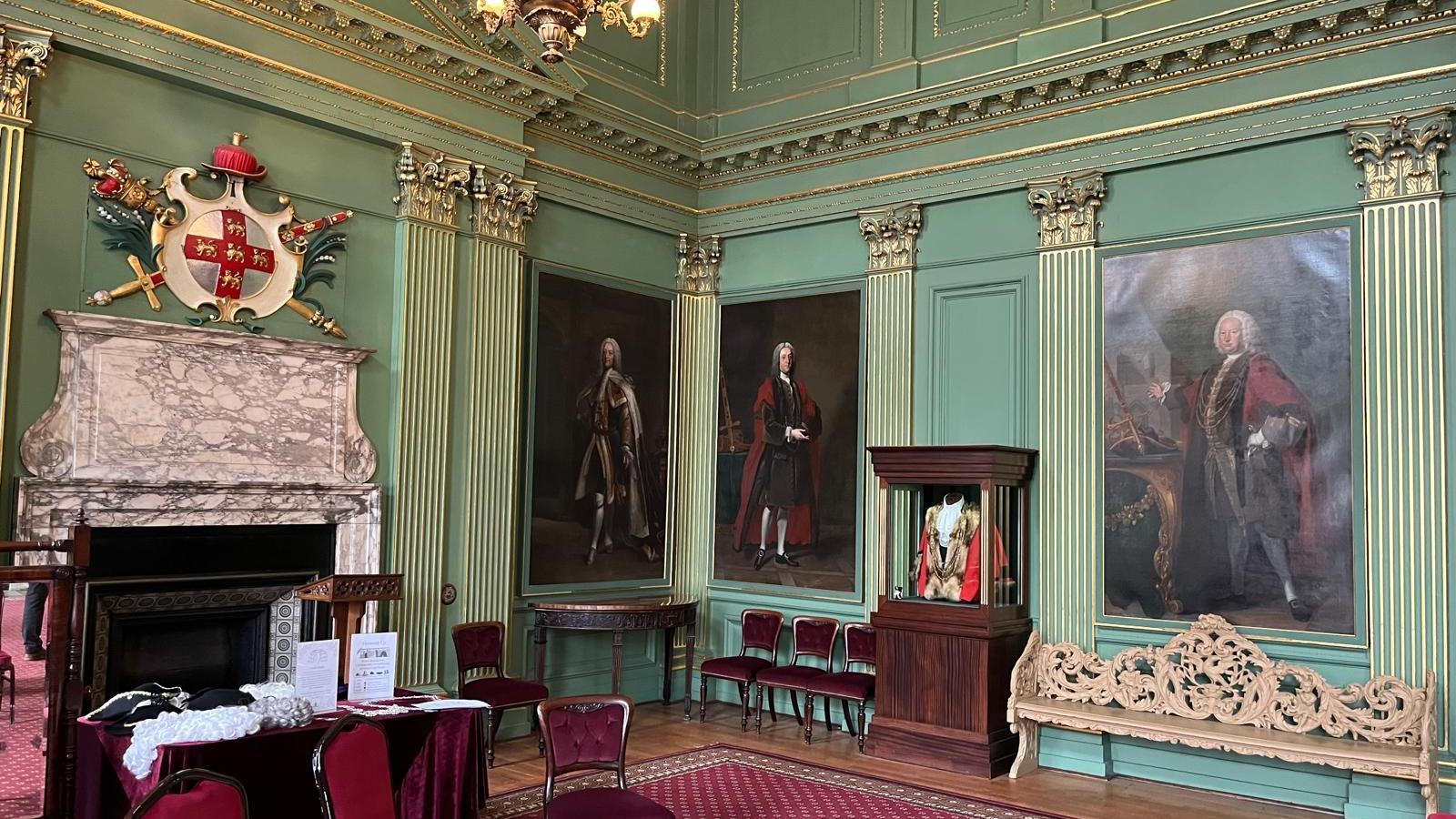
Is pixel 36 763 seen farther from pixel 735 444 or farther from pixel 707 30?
pixel 707 30

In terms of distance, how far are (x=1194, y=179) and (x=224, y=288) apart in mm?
7546

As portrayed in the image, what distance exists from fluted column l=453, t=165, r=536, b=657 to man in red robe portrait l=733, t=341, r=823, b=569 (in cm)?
252

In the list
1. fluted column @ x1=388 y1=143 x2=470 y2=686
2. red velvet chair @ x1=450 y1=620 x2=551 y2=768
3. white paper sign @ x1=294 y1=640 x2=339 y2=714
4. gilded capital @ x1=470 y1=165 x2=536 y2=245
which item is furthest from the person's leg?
gilded capital @ x1=470 y1=165 x2=536 y2=245

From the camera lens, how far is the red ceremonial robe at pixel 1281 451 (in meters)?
7.86

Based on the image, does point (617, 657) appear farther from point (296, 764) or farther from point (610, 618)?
point (296, 764)

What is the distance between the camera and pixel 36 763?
591 cm

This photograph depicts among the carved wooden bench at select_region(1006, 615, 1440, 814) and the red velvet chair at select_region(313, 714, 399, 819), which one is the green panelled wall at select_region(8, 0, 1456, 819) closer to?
the carved wooden bench at select_region(1006, 615, 1440, 814)

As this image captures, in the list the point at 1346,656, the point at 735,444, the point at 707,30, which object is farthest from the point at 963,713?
the point at 707,30

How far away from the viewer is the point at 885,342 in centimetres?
1024

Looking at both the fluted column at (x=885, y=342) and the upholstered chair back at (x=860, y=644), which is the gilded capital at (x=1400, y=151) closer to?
the fluted column at (x=885, y=342)

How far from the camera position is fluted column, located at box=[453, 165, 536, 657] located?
30.6ft

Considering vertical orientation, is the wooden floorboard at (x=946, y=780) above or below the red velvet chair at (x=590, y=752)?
below

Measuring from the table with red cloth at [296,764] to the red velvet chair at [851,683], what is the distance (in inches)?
146

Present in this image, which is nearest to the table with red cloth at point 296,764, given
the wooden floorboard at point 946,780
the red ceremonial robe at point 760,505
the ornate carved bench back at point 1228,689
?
the wooden floorboard at point 946,780
